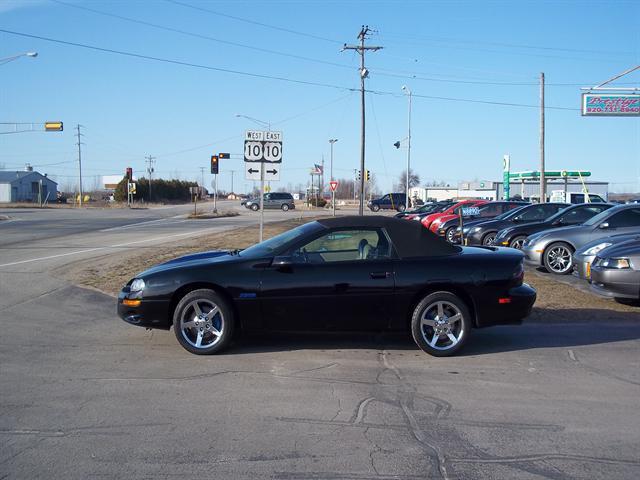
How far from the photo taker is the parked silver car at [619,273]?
9.05 meters

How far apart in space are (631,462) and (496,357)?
9.10 ft

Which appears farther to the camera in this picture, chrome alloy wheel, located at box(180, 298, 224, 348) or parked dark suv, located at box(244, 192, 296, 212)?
parked dark suv, located at box(244, 192, 296, 212)

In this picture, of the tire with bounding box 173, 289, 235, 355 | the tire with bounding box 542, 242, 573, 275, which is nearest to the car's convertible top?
the tire with bounding box 173, 289, 235, 355

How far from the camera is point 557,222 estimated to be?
15.6 metres

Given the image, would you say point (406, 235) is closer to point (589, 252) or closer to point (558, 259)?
point (589, 252)

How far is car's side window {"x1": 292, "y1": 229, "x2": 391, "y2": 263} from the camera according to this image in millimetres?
7016

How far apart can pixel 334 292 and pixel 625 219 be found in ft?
29.0

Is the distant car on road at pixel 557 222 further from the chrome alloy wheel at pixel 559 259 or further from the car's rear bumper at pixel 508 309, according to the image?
the car's rear bumper at pixel 508 309

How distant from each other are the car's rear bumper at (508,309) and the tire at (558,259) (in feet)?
21.4

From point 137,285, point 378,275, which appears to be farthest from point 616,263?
point 137,285

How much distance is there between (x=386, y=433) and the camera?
468 cm

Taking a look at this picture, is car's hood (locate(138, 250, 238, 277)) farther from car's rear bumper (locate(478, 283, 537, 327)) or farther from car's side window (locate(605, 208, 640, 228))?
car's side window (locate(605, 208, 640, 228))

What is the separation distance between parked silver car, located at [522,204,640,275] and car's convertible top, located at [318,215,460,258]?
267 inches

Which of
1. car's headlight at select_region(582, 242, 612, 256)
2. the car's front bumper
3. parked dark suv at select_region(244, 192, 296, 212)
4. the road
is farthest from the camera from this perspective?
parked dark suv at select_region(244, 192, 296, 212)
